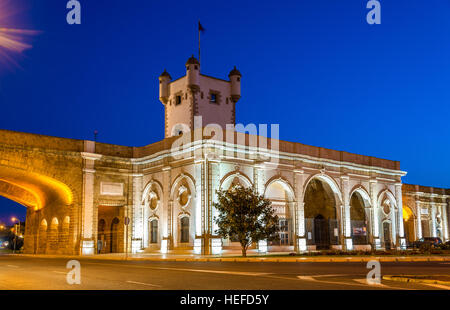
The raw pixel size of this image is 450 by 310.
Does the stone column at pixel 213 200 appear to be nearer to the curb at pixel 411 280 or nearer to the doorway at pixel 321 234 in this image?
the doorway at pixel 321 234

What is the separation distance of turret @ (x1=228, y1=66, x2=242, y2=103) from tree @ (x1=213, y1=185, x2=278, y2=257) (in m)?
15.3

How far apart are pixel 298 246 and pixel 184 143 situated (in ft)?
40.9

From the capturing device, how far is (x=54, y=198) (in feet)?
130

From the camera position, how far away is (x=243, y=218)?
30047mm

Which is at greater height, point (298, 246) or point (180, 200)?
point (180, 200)

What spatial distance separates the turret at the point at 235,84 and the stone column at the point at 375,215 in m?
15.3

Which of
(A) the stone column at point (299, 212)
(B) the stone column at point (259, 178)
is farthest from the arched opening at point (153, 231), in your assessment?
(A) the stone column at point (299, 212)

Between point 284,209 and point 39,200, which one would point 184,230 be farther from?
point 39,200

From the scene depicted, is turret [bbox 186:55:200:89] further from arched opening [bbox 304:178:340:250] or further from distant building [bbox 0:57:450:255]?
arched opening [bbox 304:178:340:250]

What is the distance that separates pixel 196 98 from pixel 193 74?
6.92 ft

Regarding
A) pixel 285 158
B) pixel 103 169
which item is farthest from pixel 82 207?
pixel 285 158

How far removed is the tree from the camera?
29.9 m
